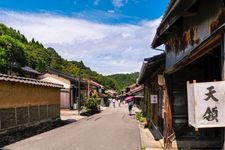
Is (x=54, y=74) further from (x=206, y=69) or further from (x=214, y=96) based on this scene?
(x=214, y=96)

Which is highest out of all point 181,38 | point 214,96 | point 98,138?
point 181,38

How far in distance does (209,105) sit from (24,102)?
16.1 m

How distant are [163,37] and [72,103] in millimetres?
37029

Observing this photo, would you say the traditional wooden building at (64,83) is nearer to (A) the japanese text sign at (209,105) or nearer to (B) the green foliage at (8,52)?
(B) the green foliage at (8,52)

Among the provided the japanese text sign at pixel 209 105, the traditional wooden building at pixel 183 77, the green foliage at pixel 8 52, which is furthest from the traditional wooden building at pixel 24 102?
the japanese text sign at pixel 209 105

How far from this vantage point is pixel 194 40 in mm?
11742

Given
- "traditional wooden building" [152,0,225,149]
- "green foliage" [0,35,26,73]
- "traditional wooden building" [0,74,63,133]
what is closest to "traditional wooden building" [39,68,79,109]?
"green foliage" [0,35,26,73]

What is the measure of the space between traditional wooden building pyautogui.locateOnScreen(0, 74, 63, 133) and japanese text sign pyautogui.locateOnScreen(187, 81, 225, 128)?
12632 millimetres

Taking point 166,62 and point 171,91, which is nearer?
point 171,91

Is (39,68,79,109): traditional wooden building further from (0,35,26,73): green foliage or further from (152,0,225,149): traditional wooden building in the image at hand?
(152,0,225,149): traditional wooden building

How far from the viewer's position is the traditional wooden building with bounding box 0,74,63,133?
18844mm

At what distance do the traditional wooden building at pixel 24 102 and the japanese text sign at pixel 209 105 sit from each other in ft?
41.4

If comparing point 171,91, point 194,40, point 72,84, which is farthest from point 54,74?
point 194,40

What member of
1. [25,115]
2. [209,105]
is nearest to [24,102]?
[25,115]
